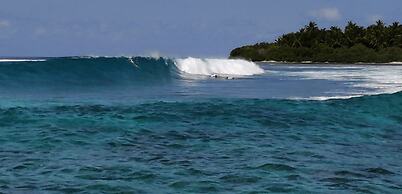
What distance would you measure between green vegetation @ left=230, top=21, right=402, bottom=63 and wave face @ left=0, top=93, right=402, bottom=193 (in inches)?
3791

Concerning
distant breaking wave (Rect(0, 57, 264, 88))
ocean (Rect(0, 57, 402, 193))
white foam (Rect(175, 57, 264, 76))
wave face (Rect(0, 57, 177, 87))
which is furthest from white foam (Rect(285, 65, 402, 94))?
wave face (Rect(0, 57, 177, 87))

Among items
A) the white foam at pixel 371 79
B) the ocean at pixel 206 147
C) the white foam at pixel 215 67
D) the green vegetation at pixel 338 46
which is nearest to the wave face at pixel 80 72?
the white foam at pixel 215 67

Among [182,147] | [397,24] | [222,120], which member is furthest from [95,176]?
[397,24]

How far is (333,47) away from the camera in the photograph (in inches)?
4702

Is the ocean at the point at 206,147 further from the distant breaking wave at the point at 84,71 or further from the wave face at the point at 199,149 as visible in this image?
the distant breaking wave at the point at 84,71

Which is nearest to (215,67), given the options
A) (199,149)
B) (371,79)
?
(371,79)

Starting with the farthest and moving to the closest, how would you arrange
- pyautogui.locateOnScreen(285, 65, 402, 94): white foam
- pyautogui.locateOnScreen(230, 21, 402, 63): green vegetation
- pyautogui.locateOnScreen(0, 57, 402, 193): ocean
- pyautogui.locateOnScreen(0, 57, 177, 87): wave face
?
pyautogui.locateOnScreen(230, 21, 402, 63): green vegetation, pyautogui.locateOnScreen(0, 57, 177, 87): wave face, pyautogui.locateOnScreen(285, 65, 402, 94): white foam, pyautogui.locateOnScreen(0, 57, 402, 193): ocean

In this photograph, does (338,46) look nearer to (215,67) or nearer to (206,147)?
(215,67)

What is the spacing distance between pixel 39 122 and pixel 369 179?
7696mm

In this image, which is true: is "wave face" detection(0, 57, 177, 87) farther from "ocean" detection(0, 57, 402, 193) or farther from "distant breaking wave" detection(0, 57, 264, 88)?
"ocean" detection(0, 57, 402, 193)

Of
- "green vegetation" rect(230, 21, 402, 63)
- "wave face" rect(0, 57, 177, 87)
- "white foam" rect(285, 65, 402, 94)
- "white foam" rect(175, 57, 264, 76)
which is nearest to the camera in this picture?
"white foam" rect(285, 65, 402, 94)

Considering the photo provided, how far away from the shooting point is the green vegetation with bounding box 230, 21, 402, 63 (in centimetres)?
10894

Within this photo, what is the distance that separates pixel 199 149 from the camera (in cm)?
1015

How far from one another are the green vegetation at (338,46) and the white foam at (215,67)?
53.6 m
